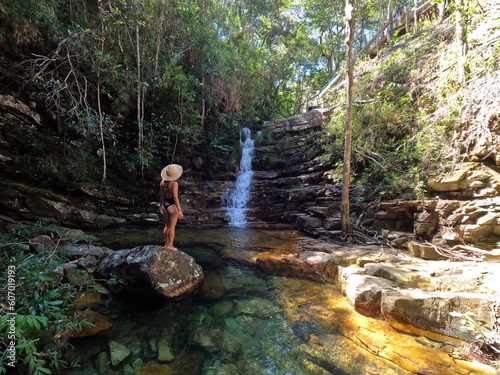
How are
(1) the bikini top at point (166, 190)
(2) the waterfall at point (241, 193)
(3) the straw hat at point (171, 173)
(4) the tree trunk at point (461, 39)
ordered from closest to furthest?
1. (3) the straw hat at point (171, 173)
2. (1) the bikini top at point (166, 190)
3. (4) the tree trunk at point (461, 39)
4. (2) the waterfall at point (241, 193)

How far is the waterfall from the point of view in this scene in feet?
32.1

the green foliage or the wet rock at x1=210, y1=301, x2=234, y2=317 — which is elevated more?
the green foliage

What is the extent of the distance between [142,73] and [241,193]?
6.25 meters

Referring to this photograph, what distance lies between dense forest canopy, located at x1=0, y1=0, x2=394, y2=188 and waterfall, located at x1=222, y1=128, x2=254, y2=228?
2.70 feet

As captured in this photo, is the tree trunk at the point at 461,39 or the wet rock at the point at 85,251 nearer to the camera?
the wet rock at the point at 85,251

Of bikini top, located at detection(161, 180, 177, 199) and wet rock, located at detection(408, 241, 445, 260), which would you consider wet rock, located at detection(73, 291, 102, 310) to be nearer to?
bikini top, located at detection(161, 180, 177, 199)

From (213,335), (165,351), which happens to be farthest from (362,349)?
(165,351)

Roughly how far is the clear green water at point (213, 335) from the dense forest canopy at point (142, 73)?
5619 millimetres

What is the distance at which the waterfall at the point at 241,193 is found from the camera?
32.1 ft

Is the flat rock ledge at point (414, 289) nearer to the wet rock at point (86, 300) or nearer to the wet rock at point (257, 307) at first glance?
the wet rock at point (257, 307)

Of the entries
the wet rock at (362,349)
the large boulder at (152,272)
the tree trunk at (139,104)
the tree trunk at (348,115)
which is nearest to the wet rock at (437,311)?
the wet rock at (362,349)

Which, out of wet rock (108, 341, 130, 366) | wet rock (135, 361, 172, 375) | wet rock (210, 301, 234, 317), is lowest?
wet rock (135, 361, 172, 375)

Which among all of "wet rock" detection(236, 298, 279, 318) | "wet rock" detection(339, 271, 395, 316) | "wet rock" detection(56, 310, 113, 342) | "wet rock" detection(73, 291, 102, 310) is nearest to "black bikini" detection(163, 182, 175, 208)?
"wet rock" detection(73, 291, 102, 310)

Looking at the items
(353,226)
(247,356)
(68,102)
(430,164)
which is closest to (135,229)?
(68,102)
